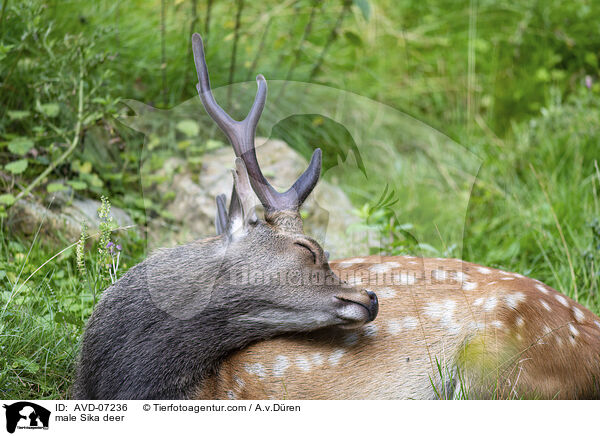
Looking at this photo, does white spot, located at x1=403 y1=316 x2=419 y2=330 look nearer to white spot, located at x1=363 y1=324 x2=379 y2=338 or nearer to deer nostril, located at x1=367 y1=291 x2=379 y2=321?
white spot, located at x1=363 y1=324 x2=379 y2=338

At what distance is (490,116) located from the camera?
23.5 ft

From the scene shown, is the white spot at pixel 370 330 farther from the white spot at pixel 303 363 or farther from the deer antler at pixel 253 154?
the deer antler at pixel 253 154

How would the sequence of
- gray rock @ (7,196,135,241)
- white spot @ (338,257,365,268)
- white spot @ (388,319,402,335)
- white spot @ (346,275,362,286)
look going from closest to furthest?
1. white spot @ (388,319,402,335)
2. white spot @ (346,275,362,286)
3. white spot @ (338,257,365,268)
4. gray rock @ (7,196,135,241)

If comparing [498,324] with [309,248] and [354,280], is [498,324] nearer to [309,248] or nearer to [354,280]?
[354,280]

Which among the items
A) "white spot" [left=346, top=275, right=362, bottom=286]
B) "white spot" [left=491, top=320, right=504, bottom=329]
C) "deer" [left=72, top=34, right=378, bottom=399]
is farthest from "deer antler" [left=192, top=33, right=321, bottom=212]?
"white spot" [left=491, top=320, right=504, bottom=329]

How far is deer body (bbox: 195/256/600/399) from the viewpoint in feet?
9.67

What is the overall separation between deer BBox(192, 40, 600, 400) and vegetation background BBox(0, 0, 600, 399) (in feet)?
2.76

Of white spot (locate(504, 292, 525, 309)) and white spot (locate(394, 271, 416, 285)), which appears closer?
white spot (locate(504, 292, 525, 309))

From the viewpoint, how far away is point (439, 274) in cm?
337

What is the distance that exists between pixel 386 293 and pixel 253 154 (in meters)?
0.87
